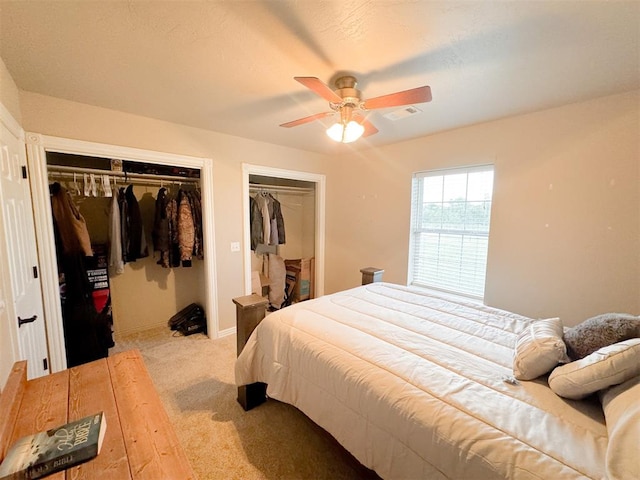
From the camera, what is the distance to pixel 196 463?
56.7 inches

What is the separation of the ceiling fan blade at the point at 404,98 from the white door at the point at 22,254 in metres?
2.06

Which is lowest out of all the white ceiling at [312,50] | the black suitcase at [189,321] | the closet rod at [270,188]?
the black suitcase at [189,321]

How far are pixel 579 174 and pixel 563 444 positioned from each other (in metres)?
2.13

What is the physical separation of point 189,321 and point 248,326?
1.73 m

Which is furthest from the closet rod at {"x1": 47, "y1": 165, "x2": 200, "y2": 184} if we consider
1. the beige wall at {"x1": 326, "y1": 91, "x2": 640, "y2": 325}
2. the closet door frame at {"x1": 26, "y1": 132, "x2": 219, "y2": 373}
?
the beige wall at {"x1": 326, "y1": 91, "x2": 640, "y2": 325}

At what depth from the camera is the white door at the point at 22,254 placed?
54.7 inches

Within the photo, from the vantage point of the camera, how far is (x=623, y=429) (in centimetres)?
71

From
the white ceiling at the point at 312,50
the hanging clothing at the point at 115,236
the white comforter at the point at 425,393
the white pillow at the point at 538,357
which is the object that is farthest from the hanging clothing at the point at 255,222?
the white pillow at the point at 538,357

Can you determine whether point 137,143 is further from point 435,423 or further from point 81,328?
point 435,423

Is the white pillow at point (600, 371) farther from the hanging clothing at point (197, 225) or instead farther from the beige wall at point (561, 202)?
the hanging clothing at point (197, 225)

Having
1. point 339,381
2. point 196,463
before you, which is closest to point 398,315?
point 339,381

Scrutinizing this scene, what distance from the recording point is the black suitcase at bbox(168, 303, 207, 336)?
10.1ft

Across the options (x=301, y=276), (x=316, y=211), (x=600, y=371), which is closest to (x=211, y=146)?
(x=316, y=211)

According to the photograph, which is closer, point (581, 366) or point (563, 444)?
point (563, 444)
